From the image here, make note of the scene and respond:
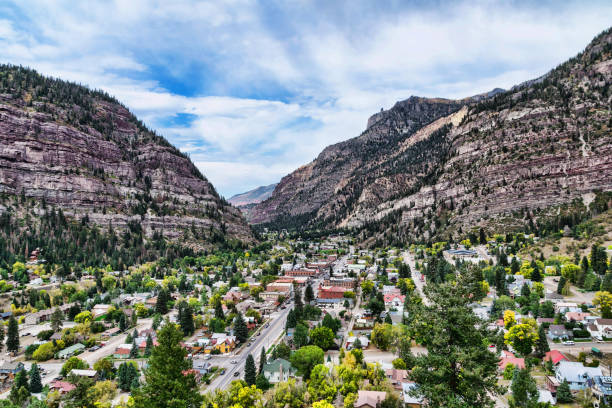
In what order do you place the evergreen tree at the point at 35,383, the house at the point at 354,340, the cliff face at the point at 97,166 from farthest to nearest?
the cliff face at the point at 97,166, the house at the point at 354,340, the evergreen tree at the point at 35,383

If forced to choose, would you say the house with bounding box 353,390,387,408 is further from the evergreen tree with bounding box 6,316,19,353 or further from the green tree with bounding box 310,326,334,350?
the evergreen tree with bounding box 6,316,19,353

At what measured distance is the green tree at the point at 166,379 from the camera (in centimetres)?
1809

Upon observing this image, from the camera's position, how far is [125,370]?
39.1 metres

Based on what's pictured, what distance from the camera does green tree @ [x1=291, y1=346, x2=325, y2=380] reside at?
39.3 m

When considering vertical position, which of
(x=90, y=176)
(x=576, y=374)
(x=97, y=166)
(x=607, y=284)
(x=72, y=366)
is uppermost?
(x=97, y=166)

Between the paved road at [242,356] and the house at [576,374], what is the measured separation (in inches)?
1252

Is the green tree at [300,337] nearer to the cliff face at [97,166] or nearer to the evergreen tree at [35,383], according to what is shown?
the evergreen tree at [35,383]

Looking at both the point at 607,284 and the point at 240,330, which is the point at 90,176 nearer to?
the point at 240,330

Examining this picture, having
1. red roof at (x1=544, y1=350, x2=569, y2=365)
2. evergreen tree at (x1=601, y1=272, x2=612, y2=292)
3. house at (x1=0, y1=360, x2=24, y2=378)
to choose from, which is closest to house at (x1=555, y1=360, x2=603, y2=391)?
red roof at (x1=544, y1=350, x2=569, y2=365)

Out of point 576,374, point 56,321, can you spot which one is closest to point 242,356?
point 56,321

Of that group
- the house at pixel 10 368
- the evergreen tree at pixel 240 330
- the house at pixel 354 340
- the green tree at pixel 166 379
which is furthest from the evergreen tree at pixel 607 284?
the house at pixel 10 368

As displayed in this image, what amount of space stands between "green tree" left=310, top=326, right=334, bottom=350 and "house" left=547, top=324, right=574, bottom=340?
2764cm

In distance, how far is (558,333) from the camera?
44.4 meters

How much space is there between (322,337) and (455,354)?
37.0 m
